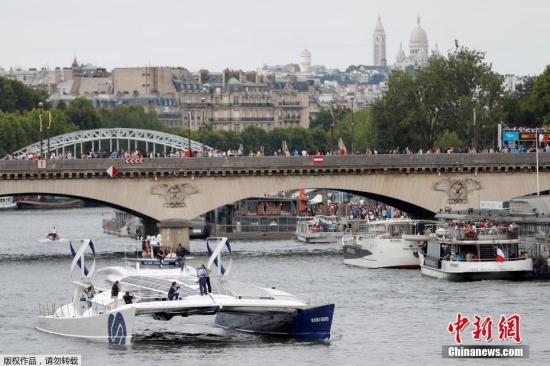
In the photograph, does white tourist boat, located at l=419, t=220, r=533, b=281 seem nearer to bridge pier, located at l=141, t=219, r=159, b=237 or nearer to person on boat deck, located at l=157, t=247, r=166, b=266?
person on boat deck, located at l=157, t=247, r=166, b=266

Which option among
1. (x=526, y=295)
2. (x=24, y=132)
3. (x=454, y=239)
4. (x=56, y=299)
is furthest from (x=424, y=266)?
(x=24, y=132)

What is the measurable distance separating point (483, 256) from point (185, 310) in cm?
2520

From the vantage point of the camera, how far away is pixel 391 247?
9881 cm

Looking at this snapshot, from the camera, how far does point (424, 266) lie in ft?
305

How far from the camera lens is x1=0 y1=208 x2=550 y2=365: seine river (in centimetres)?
6406

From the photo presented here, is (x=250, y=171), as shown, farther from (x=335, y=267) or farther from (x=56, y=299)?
(x=56, y=299)

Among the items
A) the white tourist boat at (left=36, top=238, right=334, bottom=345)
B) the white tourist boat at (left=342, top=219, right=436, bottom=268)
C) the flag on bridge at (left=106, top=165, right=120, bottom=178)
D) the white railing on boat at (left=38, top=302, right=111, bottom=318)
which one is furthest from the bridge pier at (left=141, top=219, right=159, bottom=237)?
the white tourist boat at (left=36, top=238, right=334, bottom=345)

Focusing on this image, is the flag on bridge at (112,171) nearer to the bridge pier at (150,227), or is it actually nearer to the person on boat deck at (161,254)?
the bridge pier at (150,227)

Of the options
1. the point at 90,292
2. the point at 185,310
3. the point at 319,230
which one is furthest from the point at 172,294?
the point at 319,230

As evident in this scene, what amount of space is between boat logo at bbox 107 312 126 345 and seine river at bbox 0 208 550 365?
0.45 m

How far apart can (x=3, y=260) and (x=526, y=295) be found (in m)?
34.7

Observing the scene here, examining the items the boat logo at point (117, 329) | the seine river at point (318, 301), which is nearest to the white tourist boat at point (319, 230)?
the seine river at point (318, 301)

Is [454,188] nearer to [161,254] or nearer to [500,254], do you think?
[500,254]

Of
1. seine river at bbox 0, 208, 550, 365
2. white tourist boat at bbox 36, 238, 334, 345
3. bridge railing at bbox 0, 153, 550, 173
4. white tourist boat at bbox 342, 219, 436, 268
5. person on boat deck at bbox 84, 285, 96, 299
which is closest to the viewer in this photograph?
seine river at bbox 0, 208, 550, 365
